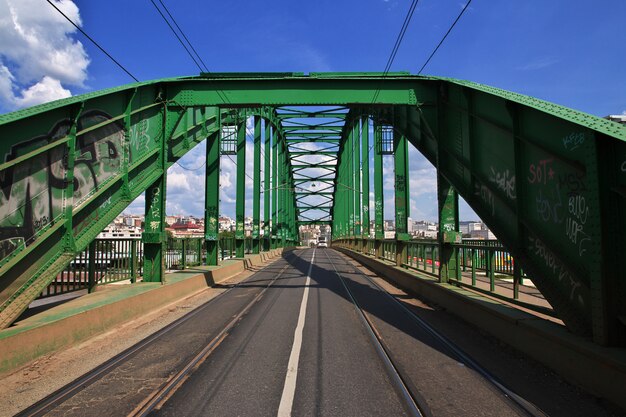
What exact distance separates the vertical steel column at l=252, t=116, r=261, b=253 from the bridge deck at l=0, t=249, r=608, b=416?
22977 mm

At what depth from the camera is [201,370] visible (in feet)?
17.9

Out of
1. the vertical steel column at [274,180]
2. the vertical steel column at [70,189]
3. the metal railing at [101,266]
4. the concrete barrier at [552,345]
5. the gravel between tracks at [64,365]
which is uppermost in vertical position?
the vertical steel column at [274,180]

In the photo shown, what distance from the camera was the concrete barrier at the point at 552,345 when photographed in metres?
4.34

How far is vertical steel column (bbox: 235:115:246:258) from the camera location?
84.5 feet

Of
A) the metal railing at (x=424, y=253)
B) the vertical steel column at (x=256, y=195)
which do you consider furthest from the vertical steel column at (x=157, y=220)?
the vertical steel column at (x=256, y=195)

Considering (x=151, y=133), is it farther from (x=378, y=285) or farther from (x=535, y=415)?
(x=535, y=415)

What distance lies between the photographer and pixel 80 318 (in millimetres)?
7105

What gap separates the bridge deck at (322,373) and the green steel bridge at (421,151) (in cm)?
136

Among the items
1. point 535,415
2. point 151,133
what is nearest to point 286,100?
point 151,133

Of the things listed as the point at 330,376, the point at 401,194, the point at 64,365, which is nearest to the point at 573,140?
the point at 330,376

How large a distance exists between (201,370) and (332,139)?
52.7 m

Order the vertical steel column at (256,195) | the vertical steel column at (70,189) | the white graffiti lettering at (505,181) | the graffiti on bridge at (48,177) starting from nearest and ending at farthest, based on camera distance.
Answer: the graffiti on bridge at (48,177) < the white graffiti lettering at (505,181) < the vertical steel column at (70,189) < the vertical steel column at (256,195)

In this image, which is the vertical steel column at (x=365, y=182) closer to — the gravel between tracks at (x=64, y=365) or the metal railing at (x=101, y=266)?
the metal railing at (x=101, y=266)

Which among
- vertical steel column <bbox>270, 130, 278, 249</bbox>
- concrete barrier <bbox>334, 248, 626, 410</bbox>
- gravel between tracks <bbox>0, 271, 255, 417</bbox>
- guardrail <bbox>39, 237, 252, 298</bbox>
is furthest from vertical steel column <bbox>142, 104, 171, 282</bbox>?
vertical steel column <bbox>270, 130, 278, 249</bbox>
